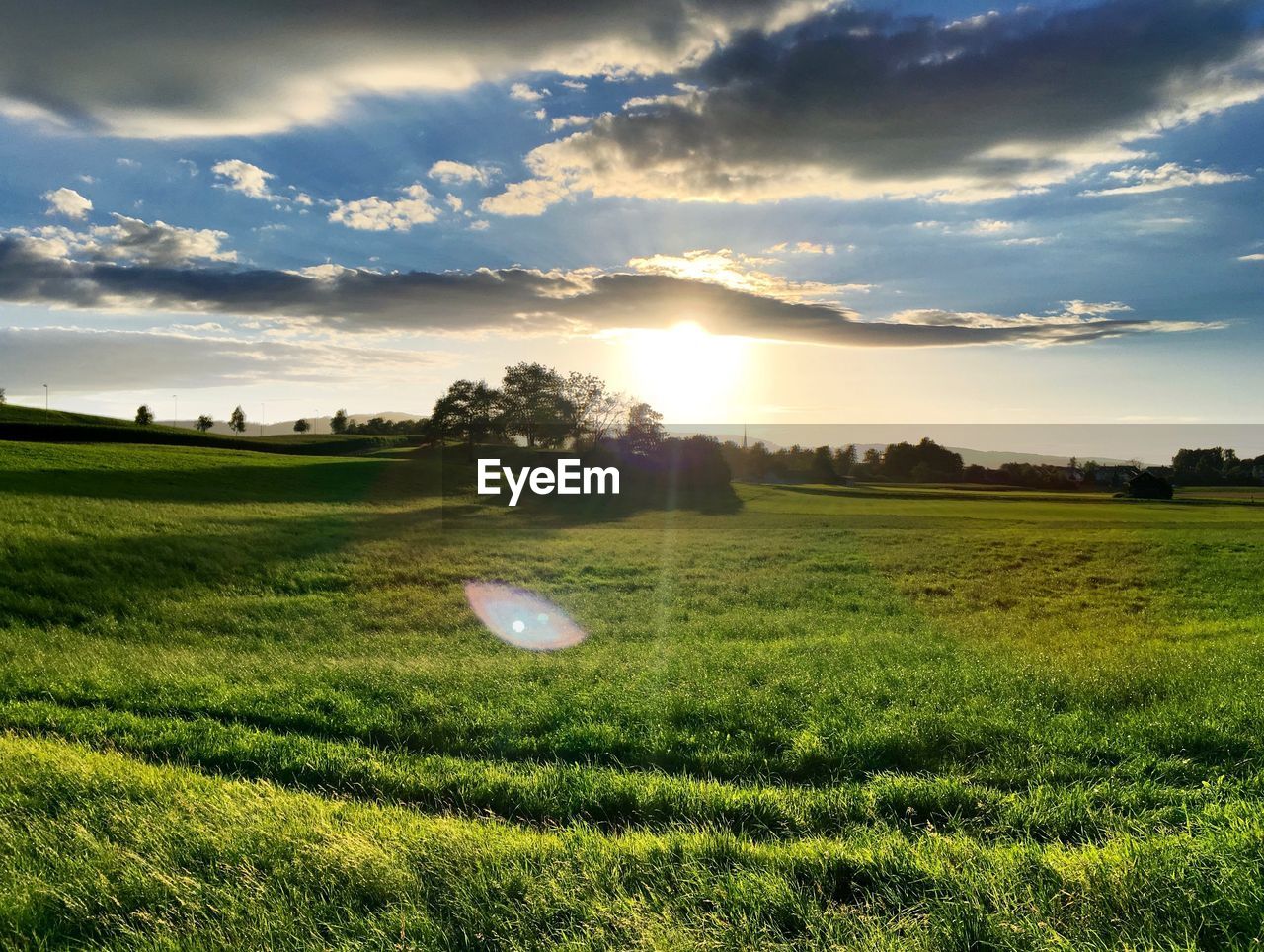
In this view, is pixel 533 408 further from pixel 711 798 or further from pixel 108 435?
pixel 711 798

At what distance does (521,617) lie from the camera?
17578 mm

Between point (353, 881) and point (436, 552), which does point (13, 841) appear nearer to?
point (353, 881)

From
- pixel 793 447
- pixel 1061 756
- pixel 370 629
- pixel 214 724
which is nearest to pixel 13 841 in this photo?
pixel 214 724

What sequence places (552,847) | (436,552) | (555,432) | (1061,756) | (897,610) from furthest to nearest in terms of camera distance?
(555,432), (436,552), (897,610), (1061,756), (552,847)

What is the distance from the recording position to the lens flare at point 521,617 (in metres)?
14.9

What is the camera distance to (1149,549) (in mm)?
29875

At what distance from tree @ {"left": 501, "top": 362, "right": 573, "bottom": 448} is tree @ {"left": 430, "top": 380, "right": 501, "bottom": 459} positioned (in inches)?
66.1

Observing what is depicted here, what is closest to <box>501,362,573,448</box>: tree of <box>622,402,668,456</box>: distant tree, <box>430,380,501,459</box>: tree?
<box>430,380,501,459</box>: tree

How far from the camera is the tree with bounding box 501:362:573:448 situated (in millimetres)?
105438

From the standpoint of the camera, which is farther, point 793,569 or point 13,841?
point 793,569

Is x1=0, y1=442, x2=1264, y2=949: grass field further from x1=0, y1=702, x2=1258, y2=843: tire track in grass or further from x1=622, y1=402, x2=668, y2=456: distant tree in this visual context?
x1=622, y1=402, x2=668, y2=456: distant tree

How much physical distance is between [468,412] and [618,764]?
339 ft

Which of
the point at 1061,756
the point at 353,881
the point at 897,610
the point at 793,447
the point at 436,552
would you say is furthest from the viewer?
the point at 793,447

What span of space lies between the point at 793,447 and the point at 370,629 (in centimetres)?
10383
